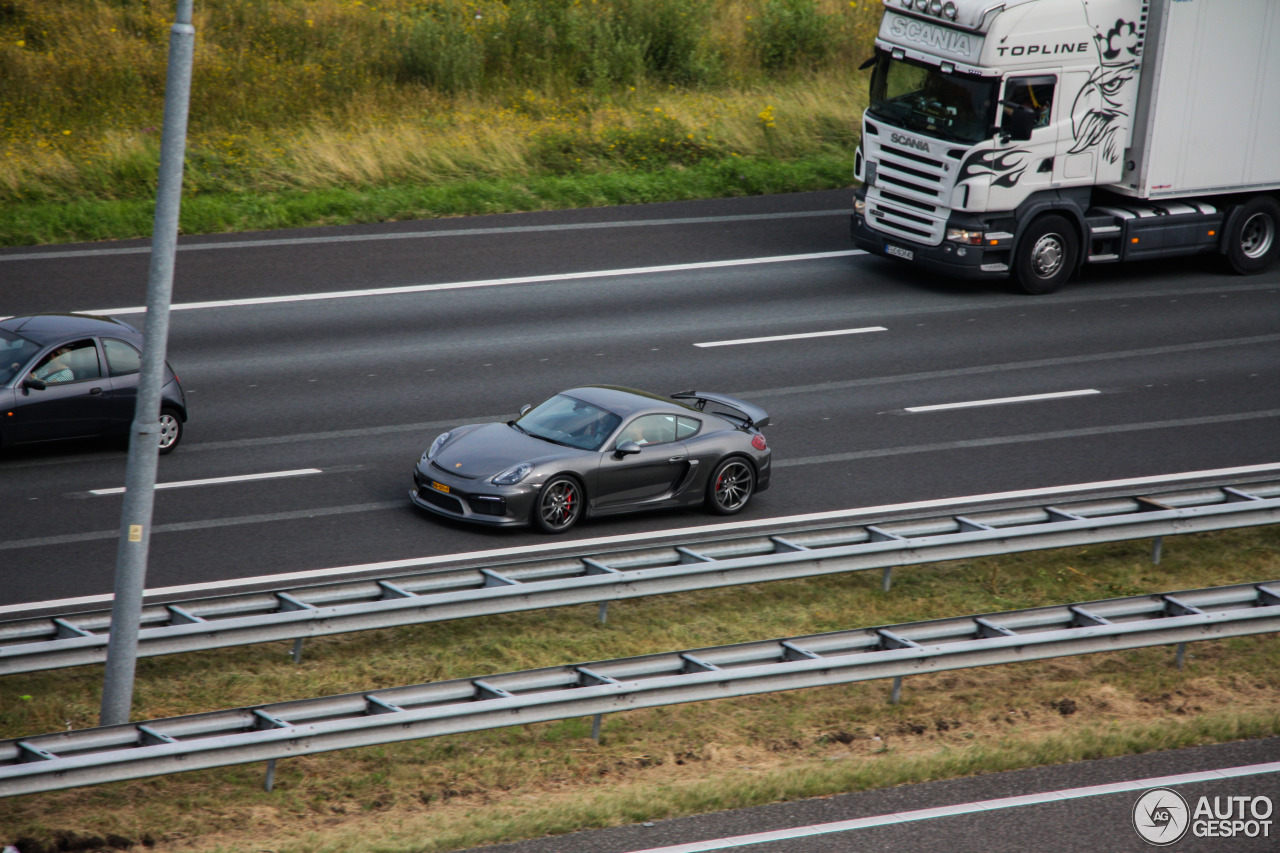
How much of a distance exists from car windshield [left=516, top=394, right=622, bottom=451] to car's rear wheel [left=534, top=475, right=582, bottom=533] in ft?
1.45

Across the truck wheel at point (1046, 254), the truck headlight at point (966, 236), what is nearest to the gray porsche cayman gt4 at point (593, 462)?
the truck headlight at point (966, 236)

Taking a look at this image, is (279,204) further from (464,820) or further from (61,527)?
(464,820)

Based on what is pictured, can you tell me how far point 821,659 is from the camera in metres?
10.8

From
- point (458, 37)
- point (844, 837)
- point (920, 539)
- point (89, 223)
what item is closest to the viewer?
point (844, 837)

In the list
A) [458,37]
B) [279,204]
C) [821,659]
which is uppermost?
[458,37]

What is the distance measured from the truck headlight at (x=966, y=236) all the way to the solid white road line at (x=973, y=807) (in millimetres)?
11985

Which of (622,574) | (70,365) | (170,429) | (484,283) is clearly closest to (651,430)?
(622,574)

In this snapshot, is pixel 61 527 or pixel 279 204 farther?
pixel 279 204

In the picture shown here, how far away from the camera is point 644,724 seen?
11.0 metres

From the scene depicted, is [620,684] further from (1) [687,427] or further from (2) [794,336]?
(2) [794,336]

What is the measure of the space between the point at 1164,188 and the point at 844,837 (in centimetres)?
1530

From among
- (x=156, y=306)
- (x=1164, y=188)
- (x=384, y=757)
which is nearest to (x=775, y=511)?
(x=384, y=757)

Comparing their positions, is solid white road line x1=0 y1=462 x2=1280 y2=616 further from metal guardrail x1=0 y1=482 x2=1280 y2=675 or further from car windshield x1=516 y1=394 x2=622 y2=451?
metal guardrail x1=0 y1=482 x2=1280 y2=675

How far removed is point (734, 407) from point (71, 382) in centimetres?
672
